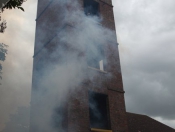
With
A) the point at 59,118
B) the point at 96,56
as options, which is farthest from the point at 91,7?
the point at 59,118

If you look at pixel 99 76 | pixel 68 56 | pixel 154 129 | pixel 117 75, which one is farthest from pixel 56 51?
pixel 154 129

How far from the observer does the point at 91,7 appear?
39.9 ft

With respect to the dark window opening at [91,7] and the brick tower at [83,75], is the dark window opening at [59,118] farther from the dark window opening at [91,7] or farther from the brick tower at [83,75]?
the dark window opening at [91,7]

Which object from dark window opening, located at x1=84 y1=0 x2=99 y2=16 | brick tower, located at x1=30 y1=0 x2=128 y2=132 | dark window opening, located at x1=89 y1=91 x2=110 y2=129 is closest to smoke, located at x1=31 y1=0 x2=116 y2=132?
brick tower, located at x1=30 y1=0 x2=128 y2=132

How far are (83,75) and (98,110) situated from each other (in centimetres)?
187

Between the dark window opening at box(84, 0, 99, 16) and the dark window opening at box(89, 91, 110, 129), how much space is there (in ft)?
15.0

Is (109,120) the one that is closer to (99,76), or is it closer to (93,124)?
(93,124)

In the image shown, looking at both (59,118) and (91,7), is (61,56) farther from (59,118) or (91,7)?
(91,7)

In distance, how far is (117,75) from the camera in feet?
33.8

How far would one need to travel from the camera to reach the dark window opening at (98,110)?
30.7ft

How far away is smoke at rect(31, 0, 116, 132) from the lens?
8.73 meters

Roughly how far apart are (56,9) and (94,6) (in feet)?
7.42

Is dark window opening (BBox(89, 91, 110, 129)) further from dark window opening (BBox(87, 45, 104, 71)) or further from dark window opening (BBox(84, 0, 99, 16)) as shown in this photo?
dark window opening (BBox(84, 0, 99, 16))

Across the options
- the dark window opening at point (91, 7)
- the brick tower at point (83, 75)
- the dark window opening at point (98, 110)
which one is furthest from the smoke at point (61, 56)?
the dark window opening at point (98, 110)
